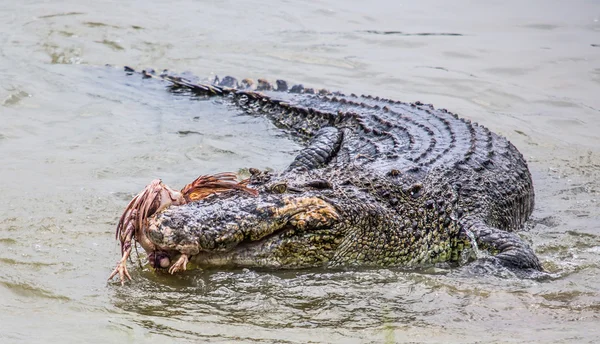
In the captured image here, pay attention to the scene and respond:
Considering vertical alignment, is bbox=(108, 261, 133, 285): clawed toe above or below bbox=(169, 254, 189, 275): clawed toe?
below

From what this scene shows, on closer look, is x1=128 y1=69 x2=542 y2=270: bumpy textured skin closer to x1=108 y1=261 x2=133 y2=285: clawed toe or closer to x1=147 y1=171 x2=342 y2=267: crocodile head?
x1=147 y1=171 x2=342 y2=267: crocodile head

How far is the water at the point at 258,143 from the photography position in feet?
13.0

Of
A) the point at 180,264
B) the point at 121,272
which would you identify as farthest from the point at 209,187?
the point at 121,272

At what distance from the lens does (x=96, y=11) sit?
1206 cm

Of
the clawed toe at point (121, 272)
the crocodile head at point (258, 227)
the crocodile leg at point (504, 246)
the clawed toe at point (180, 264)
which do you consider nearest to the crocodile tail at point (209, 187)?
the crocodile head at point (258, 227)

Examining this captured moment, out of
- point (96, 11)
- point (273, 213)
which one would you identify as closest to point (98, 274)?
point (273, 213)

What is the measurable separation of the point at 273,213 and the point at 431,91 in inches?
230

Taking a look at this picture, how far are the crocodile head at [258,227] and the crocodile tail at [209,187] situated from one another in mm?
62

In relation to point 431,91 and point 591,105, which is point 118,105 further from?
point 591,105

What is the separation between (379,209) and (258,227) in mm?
947

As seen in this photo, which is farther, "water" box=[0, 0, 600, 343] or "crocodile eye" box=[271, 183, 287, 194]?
"crocodile eye" box=[271, 183, 287, 194]

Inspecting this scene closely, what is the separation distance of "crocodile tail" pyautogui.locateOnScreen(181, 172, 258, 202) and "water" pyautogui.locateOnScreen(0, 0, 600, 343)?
456mm

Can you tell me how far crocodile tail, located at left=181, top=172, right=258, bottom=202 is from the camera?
460cm

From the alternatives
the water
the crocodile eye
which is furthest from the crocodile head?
the water
